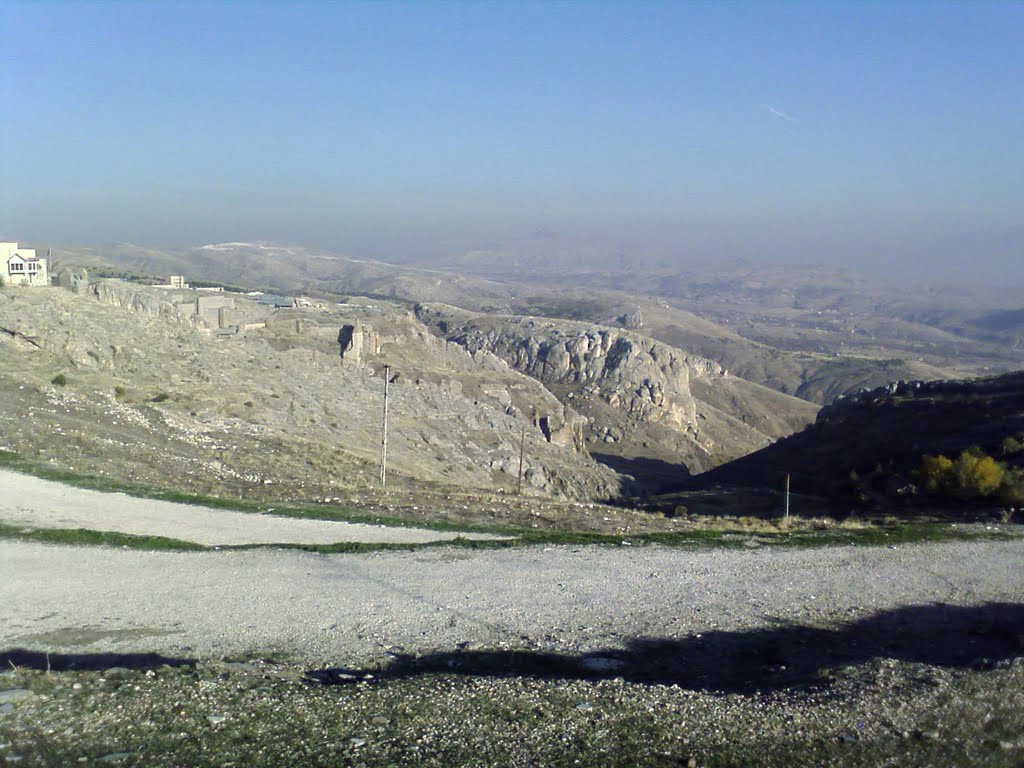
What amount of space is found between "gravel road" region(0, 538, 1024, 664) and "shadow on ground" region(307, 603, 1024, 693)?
30 centimetres

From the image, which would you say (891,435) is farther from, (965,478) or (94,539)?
(94,539)

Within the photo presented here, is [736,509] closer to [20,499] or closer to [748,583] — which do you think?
[748,583]

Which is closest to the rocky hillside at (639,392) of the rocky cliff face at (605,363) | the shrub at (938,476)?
the rocky cliff face at (605,363)

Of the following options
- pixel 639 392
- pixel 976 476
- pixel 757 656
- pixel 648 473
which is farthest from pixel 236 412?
pixel 639 392

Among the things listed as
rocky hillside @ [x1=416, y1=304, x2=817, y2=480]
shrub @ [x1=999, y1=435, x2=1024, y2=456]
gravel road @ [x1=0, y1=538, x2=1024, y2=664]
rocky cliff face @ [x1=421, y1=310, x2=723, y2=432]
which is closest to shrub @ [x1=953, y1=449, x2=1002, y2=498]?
shrub @ [x1=999, y1=435, x2=1024, y2=456]

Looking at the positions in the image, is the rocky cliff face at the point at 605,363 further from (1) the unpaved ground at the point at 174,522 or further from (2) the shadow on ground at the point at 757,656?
(2) the shadow on ground at the point at 757,656

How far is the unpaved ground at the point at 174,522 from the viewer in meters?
14.1

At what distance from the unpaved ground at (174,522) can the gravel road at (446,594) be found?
1.44 m

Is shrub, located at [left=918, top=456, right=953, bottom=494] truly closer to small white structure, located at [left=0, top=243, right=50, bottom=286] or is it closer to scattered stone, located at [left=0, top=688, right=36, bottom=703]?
scattered stone, located at [left=0, top=688, right=36, bottom=703]

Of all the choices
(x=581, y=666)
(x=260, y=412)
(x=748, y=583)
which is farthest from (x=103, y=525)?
(x=260, y=412)

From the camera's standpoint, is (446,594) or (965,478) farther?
(965,478)

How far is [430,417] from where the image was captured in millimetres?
47719

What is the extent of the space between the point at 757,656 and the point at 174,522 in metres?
10.3

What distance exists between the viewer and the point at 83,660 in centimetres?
839
